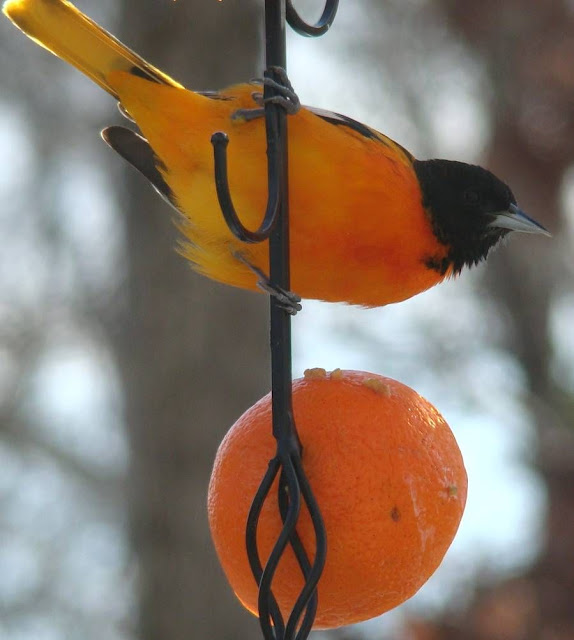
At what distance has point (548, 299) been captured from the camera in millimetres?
7227

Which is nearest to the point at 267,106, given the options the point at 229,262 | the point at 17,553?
the point at 229,262

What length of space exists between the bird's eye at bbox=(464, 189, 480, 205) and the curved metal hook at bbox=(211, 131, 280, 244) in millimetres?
985

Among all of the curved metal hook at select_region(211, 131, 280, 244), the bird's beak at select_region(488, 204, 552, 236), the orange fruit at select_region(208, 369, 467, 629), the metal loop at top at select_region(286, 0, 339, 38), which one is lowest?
the orange fruit at select_region(208, 369, 467, 629)

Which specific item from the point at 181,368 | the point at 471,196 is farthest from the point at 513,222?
the point at 181,368

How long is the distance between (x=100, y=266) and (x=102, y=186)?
1.88ft

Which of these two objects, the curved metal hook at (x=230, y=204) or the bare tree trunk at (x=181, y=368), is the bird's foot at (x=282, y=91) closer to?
the curved metal hook at (x=230, y=204)

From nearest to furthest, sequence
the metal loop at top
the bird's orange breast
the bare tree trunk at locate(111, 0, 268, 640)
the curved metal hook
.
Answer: the curved metal hook, the metal loop at top, the bird's orange breast, the bare tree trunk at locate(111, 0, 268, 640)

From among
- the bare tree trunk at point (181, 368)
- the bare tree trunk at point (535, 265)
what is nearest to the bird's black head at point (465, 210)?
the bare tree trunk at point (535, 265)

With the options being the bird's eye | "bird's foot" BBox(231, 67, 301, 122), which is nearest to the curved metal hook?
"bird's foot" BBox(231, 67, 301, 122)

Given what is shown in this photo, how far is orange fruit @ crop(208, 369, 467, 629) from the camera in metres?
1.85

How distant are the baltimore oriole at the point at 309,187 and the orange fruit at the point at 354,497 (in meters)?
Answer: 0.50

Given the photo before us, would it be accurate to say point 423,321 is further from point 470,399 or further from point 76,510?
point 76,510

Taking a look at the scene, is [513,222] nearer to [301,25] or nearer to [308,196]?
[308,196]

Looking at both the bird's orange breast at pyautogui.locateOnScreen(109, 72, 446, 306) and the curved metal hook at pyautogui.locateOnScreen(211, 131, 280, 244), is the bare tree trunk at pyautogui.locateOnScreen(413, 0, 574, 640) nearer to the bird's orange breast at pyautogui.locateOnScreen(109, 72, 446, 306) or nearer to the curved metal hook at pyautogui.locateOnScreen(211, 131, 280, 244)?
the bird's orange breast at pyautogui.locateOnScreen(109, 72, 446, 306)
